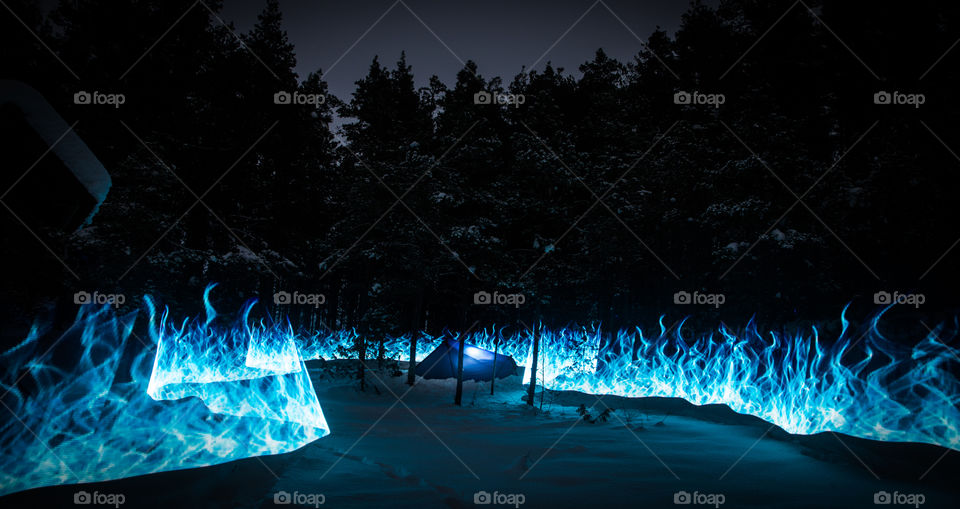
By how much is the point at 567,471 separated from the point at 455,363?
11747mm

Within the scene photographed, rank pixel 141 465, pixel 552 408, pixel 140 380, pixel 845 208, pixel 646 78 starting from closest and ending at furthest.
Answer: pixel 141 465 < pixel 140 380 < pixel 552 408 < pixel 845 208 < pixel 646 78

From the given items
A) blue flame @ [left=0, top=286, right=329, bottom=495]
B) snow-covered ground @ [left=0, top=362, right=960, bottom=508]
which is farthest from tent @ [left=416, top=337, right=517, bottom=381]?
blue flame @ [left=0, top=286, right=329, bottom=495]

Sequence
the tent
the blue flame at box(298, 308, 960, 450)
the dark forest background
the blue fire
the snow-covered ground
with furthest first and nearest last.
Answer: the tent < the dark forest background < the blue flame at box(298, 308, 960, 450) < the snow-covered ground < the blue fire

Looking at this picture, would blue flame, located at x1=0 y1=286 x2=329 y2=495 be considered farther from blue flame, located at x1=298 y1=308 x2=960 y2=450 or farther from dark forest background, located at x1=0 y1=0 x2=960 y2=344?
blue flame, located at x1=298 y1=308 x2=960 y2=450

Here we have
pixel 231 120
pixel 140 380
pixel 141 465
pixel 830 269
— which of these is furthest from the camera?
pixel 231 120

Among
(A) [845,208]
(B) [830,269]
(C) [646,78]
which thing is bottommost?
(B) [830,269]

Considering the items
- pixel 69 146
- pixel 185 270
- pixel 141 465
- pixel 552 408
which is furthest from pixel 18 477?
pixel 185 270

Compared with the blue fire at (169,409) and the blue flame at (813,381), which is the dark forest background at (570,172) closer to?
the blue flame at (813,381)

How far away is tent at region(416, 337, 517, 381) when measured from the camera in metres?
17.1

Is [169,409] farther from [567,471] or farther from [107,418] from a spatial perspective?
[567,471]

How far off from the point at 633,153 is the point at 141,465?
721 inches

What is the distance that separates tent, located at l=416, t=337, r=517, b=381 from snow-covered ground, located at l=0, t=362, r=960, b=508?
760 cm

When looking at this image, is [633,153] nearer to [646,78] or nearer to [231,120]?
[646,78]

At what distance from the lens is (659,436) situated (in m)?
8.05
